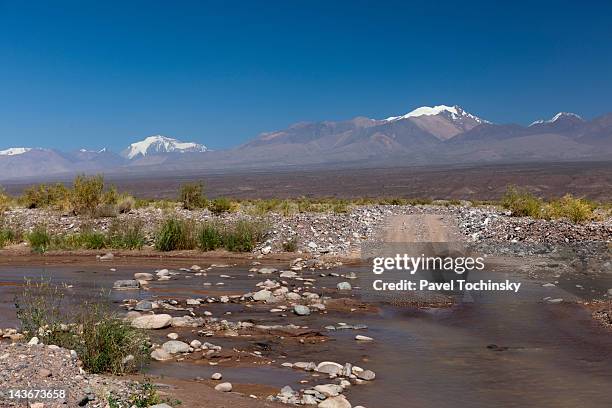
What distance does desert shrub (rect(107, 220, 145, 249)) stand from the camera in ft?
74.4

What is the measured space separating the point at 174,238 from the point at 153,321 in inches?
430

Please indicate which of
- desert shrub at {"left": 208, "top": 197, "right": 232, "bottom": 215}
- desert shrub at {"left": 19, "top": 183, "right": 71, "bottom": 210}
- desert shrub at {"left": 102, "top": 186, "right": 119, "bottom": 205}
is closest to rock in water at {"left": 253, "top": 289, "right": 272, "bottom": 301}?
desert shrub at {"left": 208, "top": 197, "right": 232, "bottom": 215}

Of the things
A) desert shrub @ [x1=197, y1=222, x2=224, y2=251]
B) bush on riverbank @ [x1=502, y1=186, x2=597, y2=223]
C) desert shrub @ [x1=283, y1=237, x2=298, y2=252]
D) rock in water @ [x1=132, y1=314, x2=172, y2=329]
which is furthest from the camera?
bush on riverbank @ [x1=502, y1=186, x2=597, y2=223]

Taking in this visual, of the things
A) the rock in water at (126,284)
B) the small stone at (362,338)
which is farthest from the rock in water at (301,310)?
the rock in water at (126,284)

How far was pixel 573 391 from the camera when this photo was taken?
841 cm

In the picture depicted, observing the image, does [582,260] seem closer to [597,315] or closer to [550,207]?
[597,315]

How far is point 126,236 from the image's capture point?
2292cm

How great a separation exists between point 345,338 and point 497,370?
2866mm

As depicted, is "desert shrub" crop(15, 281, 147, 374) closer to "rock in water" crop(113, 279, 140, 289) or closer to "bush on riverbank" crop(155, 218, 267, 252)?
"rock in water" crop(113, 279, 140, 289)

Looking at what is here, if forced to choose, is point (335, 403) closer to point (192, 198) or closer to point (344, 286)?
point (344, 286)

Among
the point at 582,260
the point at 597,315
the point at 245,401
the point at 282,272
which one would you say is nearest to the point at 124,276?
the point at 282,272

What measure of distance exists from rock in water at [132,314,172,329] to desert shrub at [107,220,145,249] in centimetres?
1148

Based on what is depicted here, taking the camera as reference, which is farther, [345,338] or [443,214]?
[443,214]

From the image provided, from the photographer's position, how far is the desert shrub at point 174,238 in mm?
22094
